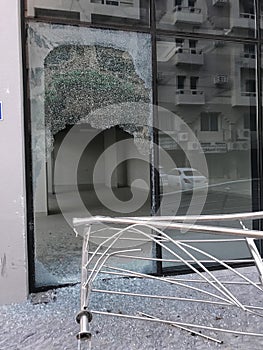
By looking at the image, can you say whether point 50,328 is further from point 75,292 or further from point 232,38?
point 232,38

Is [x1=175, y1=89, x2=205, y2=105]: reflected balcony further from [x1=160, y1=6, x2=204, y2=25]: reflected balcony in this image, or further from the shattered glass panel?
[x1=160, y1=6, x2=204, y2=25]: reflected balcony

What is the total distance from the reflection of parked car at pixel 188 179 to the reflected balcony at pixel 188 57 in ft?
4.21

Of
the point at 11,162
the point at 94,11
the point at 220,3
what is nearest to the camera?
the point at 11,162

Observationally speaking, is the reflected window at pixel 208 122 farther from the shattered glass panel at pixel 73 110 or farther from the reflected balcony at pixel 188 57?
the shattered glass panel at pixel 73 110

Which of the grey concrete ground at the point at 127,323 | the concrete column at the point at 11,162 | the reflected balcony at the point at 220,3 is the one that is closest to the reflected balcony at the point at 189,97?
the reflected balcony at the point at 220,3

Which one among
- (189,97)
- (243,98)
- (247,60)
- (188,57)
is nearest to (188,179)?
(189,97)

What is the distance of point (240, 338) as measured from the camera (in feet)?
9.34

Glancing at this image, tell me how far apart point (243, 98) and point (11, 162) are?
301 centimetres

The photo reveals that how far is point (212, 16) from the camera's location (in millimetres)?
4684

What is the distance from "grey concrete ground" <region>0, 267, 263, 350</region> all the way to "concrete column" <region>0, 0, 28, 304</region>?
29 centimetres

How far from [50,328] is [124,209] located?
107 inches

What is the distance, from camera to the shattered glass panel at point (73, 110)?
13.0 feet

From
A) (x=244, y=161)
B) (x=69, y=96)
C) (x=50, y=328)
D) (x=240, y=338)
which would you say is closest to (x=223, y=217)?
(x=240, y=338)

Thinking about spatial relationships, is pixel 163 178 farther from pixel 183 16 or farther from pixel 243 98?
pixel 183 16
